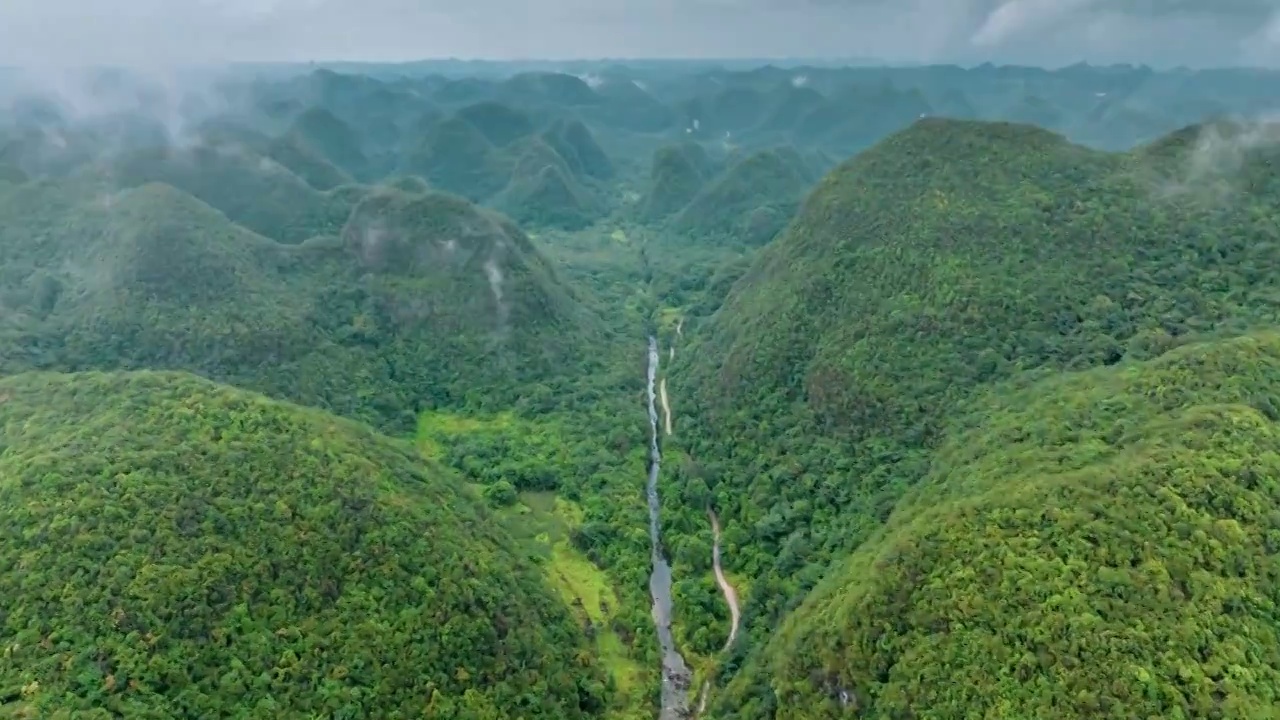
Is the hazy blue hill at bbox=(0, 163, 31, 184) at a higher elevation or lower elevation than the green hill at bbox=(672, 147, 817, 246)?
higher

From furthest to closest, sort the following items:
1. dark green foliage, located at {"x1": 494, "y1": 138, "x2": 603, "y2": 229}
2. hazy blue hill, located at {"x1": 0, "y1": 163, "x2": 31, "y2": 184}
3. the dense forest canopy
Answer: dark green foliage, located at {"x1": 494, "y1": 138, "x2": 603, "y2": 229} < hazy blue hill, located at {"x1": 0, "y1": 163, "x2": 31, "y2": 184} < the dense forest canopy

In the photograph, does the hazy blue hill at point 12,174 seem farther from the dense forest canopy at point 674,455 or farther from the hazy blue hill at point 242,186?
the hazy blue hill at point 242,186

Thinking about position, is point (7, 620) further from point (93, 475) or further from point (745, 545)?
point (745, 545)

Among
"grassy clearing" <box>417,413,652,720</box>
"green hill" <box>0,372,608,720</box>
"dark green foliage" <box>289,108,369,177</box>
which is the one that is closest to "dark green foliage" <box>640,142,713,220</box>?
"dark green foliage" <box>289,108,369,177</box>

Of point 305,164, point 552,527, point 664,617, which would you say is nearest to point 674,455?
point 552,527

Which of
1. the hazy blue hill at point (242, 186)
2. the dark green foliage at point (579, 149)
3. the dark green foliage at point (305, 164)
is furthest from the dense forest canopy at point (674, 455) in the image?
the dark green foliage at point (579, 149)

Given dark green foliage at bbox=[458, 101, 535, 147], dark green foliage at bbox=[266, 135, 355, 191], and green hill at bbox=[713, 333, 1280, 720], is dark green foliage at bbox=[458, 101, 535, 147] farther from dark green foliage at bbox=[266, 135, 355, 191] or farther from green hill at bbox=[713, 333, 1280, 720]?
green hill at bbox=[713, 333, 1280, 720]
